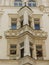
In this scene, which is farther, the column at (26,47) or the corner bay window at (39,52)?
the corner bay window at (39,52)

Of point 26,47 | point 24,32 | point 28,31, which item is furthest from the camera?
point 28,31

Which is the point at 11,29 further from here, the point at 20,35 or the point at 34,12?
the point at 34,12

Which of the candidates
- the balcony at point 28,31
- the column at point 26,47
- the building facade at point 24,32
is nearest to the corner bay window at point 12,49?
the building facade at point 24,32

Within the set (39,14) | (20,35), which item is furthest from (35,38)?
(39,14)

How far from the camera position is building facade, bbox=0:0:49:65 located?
2428cm

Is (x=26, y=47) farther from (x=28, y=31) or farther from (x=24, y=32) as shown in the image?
(x=28, y=31)

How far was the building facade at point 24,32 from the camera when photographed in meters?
24.3

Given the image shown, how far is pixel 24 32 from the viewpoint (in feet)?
83.0

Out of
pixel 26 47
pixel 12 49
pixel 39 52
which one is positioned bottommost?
pixel 39 52

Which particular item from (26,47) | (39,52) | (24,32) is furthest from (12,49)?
(39,52)

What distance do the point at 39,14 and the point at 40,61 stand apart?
233 inches

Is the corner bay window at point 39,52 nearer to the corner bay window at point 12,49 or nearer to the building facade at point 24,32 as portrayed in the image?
the building facade at point 24,32

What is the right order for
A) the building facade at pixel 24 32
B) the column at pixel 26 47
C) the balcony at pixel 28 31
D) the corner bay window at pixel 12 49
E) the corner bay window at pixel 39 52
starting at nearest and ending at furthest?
1. the column at pixel 26 47
2. the building facade at pixel 24 32
3. the corner bay window at pixel 39 52
4. the corner bay window at pixel 12 49
5. the balcony at pixel 28 31

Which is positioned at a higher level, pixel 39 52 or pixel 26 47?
pixel 26 47
